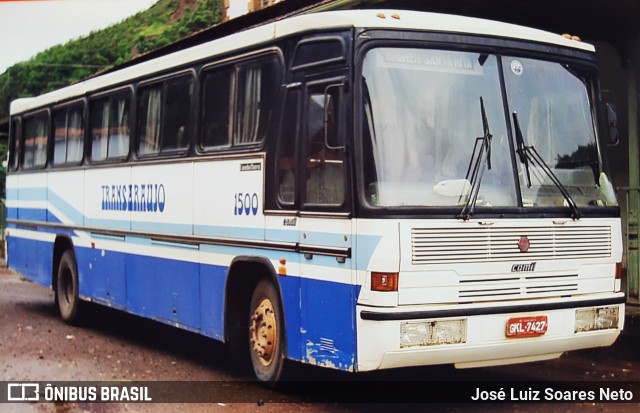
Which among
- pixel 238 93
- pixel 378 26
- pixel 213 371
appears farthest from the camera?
pixel 213 371

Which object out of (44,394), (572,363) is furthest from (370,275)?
(572,363)

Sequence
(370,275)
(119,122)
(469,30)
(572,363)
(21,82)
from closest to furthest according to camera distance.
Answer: (370,275) → (469,30) → (572,363) → (119,122) → (21,82)

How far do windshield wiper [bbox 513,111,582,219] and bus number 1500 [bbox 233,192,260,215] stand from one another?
7.41 ft

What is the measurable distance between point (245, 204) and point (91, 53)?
144 feet

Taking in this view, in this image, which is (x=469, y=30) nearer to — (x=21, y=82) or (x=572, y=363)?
(x=572, y=363)

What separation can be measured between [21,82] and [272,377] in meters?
46.0

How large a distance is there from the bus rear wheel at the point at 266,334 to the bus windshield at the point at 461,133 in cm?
174

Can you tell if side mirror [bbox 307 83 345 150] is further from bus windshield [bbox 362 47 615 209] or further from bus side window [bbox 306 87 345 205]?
bus windshield [bbox 362 47 615 209]

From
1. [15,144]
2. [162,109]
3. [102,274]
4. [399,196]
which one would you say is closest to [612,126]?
[399,196]

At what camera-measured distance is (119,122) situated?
42.2ft

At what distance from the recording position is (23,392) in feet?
30.5

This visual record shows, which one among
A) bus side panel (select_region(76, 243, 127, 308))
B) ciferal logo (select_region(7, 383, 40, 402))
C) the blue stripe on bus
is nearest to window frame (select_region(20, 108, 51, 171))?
the blue stripe on bus

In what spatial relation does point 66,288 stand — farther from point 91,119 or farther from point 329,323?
point 329,323

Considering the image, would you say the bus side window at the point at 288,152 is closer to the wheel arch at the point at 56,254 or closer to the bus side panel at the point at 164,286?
the bus side panel at the point at 164,286
